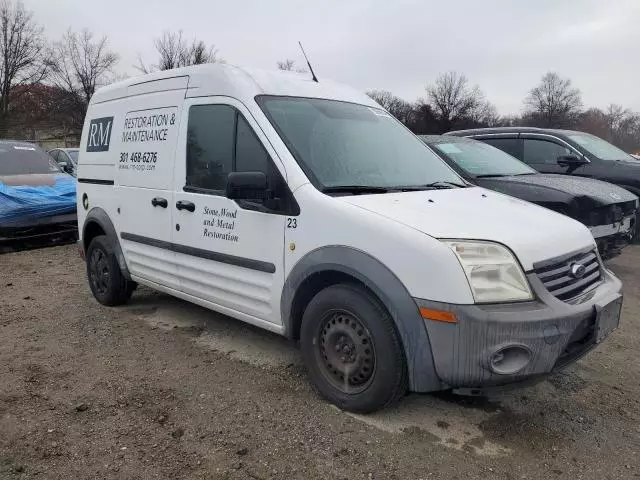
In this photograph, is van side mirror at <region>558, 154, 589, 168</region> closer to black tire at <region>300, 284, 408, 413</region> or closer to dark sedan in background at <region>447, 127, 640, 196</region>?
dark sedan in background at <region>447, 127, 640, 196</region>

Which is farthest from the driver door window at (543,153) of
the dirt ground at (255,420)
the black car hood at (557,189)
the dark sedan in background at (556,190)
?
the dirt ground at (255,420)

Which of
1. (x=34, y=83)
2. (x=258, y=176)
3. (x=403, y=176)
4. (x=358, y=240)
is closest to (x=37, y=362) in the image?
(x=258, y=176)

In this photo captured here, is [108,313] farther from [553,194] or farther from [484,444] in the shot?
[553,194]

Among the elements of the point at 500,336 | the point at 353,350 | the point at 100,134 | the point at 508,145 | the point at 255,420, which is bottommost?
the point at 255,420

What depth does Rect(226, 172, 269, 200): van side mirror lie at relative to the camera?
332 centimetres

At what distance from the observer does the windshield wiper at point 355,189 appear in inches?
132

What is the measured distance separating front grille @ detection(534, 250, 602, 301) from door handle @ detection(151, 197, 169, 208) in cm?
289

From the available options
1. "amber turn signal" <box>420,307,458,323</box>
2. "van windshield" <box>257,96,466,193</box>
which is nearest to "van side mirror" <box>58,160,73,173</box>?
"van windshield" <box>257,96,466,193</box>

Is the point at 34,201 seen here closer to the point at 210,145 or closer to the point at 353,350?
the point at 210,145

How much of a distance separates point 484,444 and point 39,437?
8.07ft

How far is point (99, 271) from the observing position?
18.3ft

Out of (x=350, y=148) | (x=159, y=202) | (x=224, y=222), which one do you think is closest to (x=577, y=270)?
(x=350, y=148)

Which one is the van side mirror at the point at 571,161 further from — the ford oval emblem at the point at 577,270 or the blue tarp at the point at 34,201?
the blue tarp at the point at 34,201

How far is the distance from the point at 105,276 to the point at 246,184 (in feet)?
9.32
